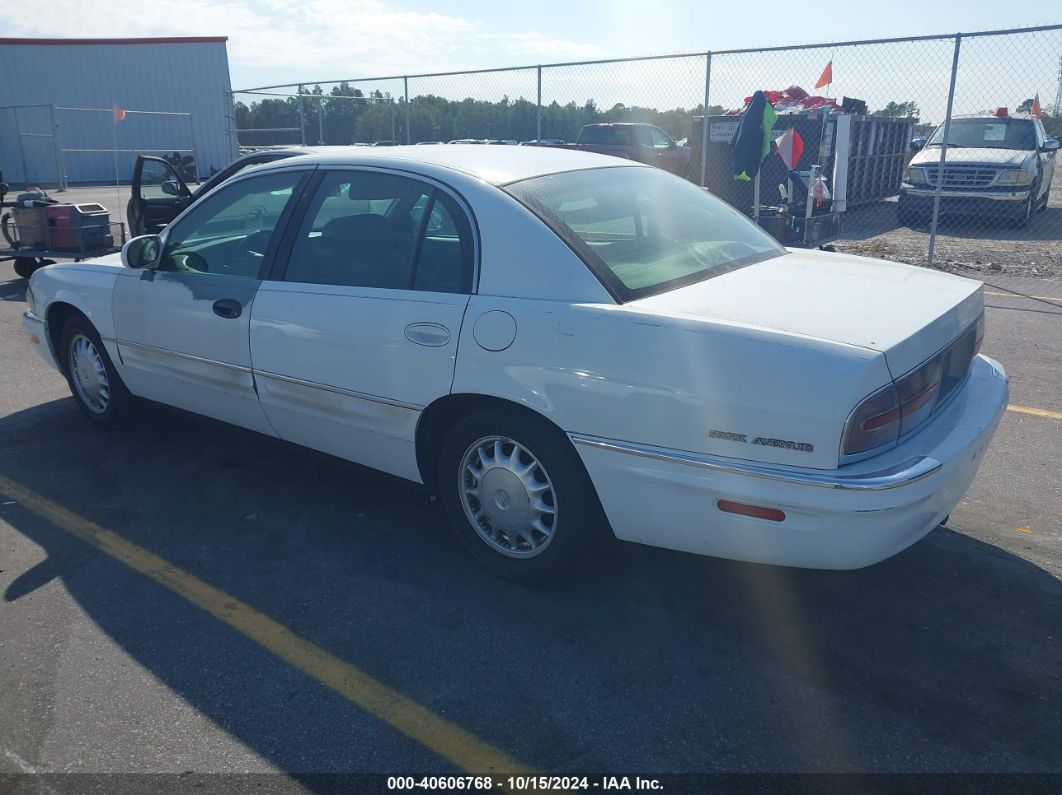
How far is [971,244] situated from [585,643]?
12223 millimetres

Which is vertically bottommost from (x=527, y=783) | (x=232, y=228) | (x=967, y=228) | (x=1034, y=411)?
(x=527, y=783)

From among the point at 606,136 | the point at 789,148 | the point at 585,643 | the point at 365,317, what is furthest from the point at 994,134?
the point at 585,643

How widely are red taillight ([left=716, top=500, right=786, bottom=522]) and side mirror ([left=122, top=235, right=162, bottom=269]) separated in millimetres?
3228

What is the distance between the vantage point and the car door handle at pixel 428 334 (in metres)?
3.44

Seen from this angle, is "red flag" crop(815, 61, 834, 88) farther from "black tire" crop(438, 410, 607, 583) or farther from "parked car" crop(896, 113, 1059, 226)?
"black tire" crop(438, 410, 607, 583)

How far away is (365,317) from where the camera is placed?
3.68 metres

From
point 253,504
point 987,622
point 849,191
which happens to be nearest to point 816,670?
point 987,622

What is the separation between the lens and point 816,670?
9.86 feet

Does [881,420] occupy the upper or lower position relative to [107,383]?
upper

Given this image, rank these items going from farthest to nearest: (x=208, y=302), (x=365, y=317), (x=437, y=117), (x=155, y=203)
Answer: (x=437, y=117) → (x=155, y=203) → (x=208, y=302) → (x=365, y=317)

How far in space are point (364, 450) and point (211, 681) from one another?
1.21m

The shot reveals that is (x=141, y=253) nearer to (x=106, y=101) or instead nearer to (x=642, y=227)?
(x=642, y=227)

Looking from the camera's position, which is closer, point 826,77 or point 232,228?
point 232,228

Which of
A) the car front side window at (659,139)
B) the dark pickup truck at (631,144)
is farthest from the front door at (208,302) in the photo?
the car front side window at (659,139)
